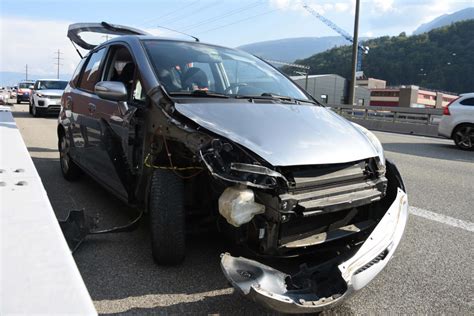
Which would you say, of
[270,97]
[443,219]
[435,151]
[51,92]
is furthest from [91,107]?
[51,92]

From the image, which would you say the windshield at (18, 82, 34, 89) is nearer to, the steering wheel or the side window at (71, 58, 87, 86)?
the side window at (71, 58, 87, 86)

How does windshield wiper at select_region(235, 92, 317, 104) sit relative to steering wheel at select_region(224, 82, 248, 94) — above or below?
below

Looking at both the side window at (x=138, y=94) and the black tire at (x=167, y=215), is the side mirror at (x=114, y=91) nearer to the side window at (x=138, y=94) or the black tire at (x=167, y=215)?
the side window at (x=138, y=94)

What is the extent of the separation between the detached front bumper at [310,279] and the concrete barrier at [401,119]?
46.8 feet

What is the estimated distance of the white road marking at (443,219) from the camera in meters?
4.25

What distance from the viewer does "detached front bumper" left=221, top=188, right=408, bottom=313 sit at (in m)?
2.15

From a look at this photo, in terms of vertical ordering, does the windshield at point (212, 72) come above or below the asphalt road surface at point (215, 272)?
above

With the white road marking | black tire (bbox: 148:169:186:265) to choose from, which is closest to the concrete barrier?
the white road marking

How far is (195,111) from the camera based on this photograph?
2.97 metres

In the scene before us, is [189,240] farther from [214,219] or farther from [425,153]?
[425,153]

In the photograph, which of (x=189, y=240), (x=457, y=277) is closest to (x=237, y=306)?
(x=189, y=240)

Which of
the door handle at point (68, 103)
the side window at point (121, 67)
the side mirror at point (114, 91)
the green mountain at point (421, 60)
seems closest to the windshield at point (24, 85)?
the door handle at point (68, 103)

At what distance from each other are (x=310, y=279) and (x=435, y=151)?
9203 mm

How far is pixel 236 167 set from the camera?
2.50 metres
